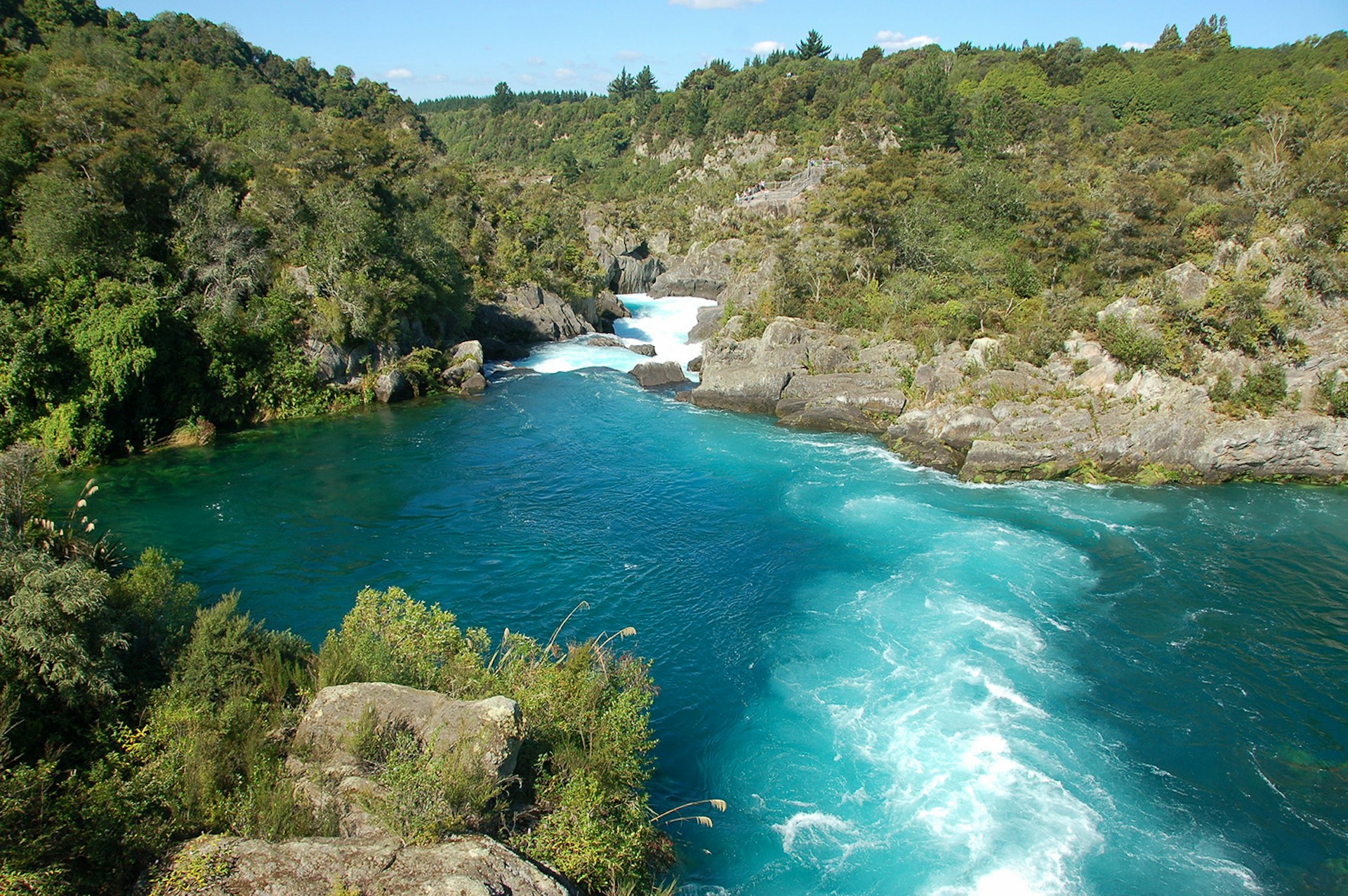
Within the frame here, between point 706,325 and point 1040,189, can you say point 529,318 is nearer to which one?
point 706,325

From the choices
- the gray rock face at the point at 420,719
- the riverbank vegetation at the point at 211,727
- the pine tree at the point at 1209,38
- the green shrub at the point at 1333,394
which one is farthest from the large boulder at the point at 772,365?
the pine tree at the point at 1209,38

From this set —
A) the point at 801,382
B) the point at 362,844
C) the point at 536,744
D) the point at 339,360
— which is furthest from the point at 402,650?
the point at 339,360

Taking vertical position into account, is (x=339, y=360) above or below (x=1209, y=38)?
below

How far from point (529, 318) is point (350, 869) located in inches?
2040

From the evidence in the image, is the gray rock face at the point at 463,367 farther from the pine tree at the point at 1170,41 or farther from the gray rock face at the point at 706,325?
the pine tree at the point at 1170,41

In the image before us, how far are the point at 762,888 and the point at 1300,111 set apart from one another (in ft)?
212

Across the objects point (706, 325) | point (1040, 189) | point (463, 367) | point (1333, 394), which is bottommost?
point (463, 367)

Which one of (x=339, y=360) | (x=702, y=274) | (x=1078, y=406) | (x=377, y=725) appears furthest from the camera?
(x=702, y=274)

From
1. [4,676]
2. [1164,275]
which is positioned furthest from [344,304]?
[1164,275]

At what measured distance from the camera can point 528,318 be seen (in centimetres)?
5794

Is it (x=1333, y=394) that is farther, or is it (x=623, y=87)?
(x=623, y=87)

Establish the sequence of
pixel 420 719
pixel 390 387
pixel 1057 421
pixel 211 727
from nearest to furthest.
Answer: pixel 211 727, pixel 420 719, pixel 1057 421, pixel 390 387

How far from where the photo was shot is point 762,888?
1328cm

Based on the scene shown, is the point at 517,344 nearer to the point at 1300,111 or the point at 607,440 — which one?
the point at 607,440
